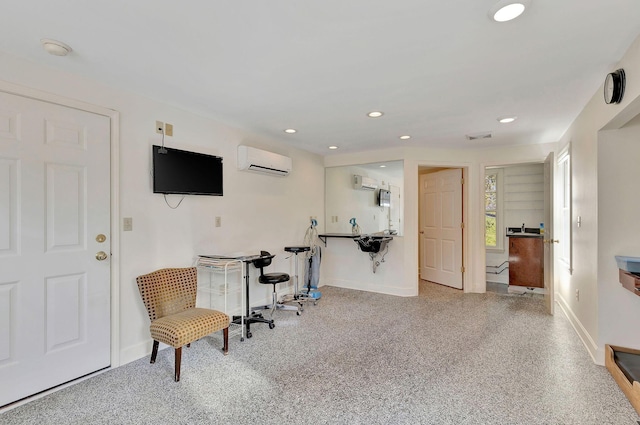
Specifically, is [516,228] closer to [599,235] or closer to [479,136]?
[479,136]

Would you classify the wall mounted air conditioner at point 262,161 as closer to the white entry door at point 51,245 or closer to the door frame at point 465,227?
the white entry door at point 51,245

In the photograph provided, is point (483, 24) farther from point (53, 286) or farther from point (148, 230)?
point (53, 286)

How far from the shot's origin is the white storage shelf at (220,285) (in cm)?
303

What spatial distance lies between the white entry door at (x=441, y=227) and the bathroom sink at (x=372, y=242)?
1106mm

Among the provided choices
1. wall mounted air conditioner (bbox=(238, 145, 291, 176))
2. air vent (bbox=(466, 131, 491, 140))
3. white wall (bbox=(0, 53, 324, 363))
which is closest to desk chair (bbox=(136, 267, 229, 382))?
white wall (bbox=(0, 53, 324, 363))

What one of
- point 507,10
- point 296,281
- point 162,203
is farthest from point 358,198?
point 507,10

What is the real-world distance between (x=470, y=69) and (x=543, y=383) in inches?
87.7

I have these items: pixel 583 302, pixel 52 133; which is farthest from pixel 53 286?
pixel 583 302

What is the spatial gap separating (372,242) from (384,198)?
2.93ft

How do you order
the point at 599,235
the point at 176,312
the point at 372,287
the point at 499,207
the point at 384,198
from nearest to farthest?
the point at 599,235 → the point at 176,312 → the point at 372,287 → the point at 384,198 → the point at 499,207

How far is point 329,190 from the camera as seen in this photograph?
529 centimetres

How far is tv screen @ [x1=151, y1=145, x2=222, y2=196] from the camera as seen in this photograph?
9.09 feet

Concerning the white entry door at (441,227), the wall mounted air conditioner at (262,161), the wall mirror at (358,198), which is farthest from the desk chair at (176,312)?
the white entry door at (441,227)

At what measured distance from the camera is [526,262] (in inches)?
189
